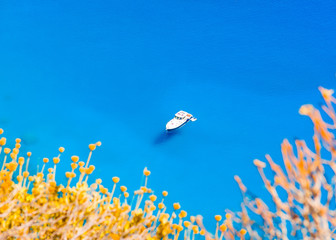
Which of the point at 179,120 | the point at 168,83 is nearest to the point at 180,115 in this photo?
the point at 179,120

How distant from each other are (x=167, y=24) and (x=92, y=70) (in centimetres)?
539

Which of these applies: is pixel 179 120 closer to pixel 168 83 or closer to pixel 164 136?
pixel 164 136

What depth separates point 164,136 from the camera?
52.0 feet

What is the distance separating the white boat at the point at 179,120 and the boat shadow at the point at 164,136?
0.26 metres

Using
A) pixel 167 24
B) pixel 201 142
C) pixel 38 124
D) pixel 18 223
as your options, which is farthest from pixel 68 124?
pixel 18 223

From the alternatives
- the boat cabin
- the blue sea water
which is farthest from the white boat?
the blue sea water

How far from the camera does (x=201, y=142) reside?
15867 mm

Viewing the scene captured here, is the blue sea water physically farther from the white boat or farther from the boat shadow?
the white boat

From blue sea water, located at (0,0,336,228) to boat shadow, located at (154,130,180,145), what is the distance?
0.21 feet

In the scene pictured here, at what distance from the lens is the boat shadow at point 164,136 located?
15609 millimetres

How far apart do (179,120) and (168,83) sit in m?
2.82

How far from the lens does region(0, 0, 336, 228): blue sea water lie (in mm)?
14664

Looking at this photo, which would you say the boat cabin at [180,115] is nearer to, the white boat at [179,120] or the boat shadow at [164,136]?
the white boat at [179,120]

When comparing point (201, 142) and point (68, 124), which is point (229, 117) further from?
point (68, 124)
